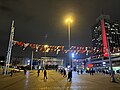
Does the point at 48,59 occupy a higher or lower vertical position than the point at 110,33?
lower

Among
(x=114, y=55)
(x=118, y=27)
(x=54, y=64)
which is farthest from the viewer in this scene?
(x=54, y=64)

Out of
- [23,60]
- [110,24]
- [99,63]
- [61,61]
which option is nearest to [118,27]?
[110,24]

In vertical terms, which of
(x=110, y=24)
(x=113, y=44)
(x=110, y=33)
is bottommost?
(x=113, y=44)

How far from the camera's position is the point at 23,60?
444 feet

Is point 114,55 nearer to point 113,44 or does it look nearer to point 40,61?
Answer: point 113,44

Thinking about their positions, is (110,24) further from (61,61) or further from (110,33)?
(61,61)

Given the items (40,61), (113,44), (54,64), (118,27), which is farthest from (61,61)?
(118,27)

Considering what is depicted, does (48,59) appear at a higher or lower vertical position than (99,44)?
lower

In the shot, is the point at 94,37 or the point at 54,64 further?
the point at 94,37

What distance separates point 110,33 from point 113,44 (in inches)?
377

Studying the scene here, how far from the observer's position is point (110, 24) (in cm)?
11975

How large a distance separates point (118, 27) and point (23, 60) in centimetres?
9011

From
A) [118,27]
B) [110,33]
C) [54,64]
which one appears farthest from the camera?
[54,64]

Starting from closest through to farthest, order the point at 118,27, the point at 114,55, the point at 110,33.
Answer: the point at 114,55 < the point at 110,33 < the point at 118,27
